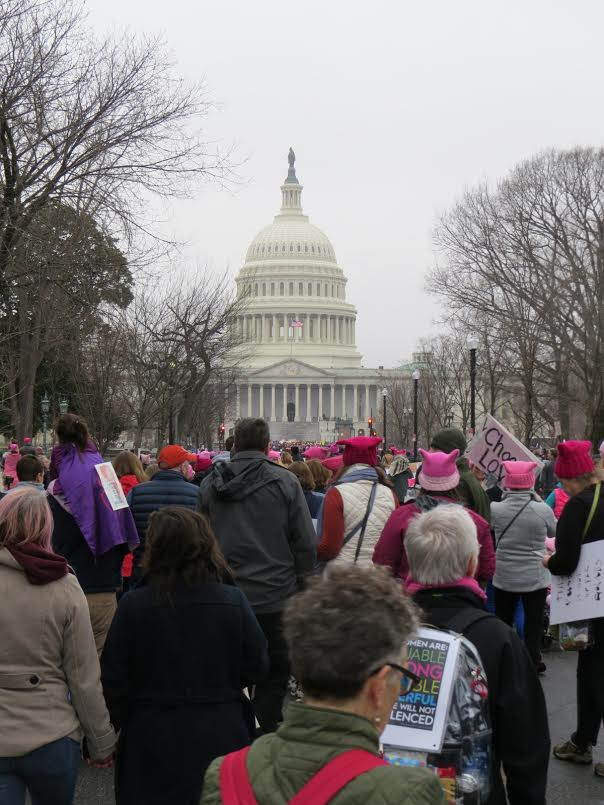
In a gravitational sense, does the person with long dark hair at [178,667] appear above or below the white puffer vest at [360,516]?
below

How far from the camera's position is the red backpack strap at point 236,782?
264 centimetres

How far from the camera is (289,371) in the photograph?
458ft

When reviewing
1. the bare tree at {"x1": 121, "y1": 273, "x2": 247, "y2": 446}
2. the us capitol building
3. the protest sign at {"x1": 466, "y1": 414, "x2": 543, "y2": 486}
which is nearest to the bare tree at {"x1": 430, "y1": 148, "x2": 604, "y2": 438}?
the bare tree at {"x1": 121, "y1": 273, "x2": 247, "y2": 446}

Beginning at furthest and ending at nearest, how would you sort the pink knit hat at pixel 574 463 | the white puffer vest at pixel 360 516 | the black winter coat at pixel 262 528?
the white puffer vest at pixel 360 516
the pink knit hat at pixel 574 463
the black winter coat at pixel 262 528

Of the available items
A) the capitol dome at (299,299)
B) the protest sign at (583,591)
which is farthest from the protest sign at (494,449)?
the capitol dome at (299,299)

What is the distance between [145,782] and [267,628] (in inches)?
88.2

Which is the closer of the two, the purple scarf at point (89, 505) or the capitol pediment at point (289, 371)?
the purple scarf at point (89, 505)

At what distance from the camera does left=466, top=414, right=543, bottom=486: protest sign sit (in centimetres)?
1117

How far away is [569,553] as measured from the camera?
6.55 meters

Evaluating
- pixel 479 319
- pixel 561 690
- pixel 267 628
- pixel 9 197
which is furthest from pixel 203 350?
pixel 267 628

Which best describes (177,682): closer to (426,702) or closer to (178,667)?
(178,667)

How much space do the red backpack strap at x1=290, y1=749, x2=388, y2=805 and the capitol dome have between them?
5420 inches

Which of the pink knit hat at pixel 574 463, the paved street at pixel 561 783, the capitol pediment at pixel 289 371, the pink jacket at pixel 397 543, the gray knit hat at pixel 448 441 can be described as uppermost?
the capitol pediment at pixel 289 371

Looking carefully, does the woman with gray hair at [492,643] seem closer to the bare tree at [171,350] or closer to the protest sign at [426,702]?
the protest sign at [426,702]
